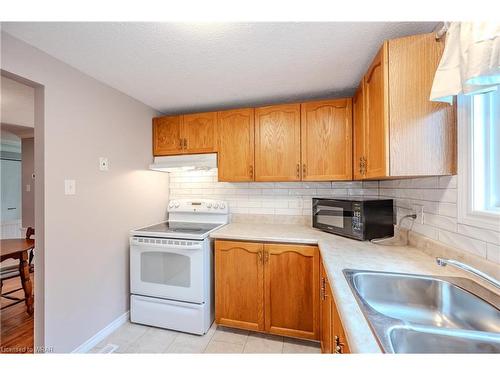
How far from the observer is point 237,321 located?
180cm

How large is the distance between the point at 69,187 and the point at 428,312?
89.0 inches

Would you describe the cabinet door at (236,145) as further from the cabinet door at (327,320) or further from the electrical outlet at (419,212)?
the electrical outlet at (419,212)

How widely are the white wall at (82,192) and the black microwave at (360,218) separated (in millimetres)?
1901

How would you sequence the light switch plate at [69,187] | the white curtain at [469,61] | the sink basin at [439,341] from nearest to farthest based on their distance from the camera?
the sink basin at [439,341] < the white curtain at [469,61] < the light switch plate at [69,187]

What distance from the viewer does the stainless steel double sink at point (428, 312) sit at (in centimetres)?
63

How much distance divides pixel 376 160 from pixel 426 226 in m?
0.55

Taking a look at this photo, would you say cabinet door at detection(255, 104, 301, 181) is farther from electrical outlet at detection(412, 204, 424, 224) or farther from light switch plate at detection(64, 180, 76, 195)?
light switch plate at detection(64, 180, 76, 195)

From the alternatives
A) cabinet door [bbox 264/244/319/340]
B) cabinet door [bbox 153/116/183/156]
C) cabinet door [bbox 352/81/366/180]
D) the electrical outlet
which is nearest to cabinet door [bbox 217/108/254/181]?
cabinet door [bbox 153/116/183/156]

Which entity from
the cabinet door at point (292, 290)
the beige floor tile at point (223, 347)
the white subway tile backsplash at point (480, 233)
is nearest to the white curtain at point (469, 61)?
the white subway tile backsplash at point (480, 233)

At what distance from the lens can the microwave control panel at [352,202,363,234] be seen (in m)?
1.57

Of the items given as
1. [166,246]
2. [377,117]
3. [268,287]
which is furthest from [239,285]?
[377,117]

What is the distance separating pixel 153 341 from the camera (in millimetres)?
1748

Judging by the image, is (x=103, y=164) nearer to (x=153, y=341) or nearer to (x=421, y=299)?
(x=153, y=341)
